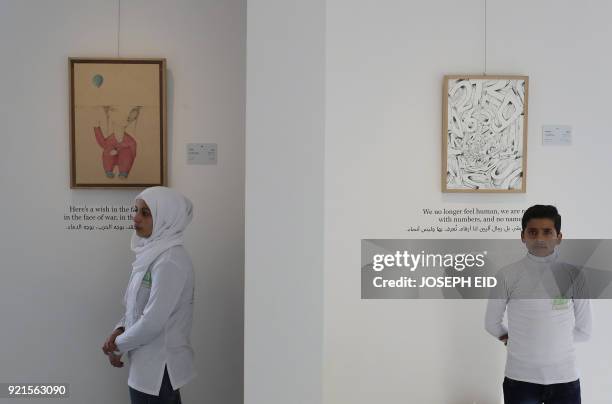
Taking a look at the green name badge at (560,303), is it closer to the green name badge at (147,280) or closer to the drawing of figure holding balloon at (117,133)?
the green name badge at (147,280)

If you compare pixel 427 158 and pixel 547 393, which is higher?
pixel 427 158

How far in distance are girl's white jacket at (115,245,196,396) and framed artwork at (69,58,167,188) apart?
0.73m

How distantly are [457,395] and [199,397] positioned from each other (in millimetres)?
1466

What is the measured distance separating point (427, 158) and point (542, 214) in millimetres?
691

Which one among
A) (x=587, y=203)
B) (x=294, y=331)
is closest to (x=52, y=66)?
(x=294, y=331)

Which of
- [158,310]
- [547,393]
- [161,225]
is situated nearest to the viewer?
[158,310]

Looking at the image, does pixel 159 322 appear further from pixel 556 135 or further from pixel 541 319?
pixel 556 135

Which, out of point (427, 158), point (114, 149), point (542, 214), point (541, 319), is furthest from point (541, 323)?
point (114, 149)

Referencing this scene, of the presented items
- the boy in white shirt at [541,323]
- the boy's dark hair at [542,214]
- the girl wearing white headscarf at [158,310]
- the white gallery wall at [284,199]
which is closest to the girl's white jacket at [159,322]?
the girl wearing white headscarf at [158,310]

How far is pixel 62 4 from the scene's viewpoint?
8.73 feet

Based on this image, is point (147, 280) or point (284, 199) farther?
point (147, 280)

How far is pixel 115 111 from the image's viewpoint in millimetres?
2639

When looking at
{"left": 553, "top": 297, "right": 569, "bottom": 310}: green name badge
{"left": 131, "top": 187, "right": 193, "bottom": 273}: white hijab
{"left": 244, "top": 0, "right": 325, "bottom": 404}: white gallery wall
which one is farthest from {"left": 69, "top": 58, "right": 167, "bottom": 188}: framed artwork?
{"left": 553, "top": 297, "right": 569, "bottom": 310}: green name badge

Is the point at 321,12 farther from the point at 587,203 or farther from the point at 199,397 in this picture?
the point at 587,203
